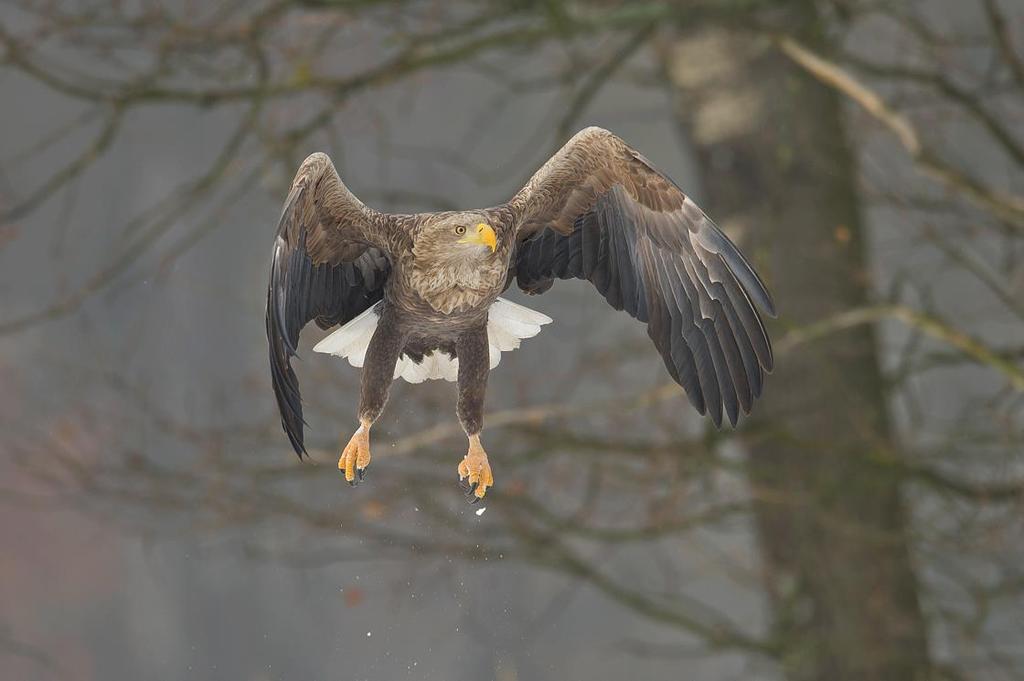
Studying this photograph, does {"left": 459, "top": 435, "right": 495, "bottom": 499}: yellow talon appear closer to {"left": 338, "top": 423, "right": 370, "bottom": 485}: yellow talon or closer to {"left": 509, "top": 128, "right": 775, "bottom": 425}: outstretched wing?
{"left": 338, "top": 423, "right": 370, "bottom": 485}: yellow talon

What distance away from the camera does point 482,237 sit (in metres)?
3.30

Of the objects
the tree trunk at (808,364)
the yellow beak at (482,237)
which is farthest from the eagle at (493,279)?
the tree trunk at (808,364)

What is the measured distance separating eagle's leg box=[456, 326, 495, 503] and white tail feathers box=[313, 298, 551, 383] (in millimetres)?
167

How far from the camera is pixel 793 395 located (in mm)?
7793

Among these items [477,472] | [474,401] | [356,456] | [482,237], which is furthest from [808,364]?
[482,237]

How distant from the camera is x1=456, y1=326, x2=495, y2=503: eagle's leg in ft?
11.6

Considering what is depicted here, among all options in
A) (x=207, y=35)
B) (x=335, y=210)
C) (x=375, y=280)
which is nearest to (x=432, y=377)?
(x=375, y=280)

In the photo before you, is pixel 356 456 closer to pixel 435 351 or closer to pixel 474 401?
pixel 474 401

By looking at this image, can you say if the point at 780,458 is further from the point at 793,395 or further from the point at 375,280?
the point at 375,280

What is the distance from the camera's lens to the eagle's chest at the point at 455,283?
3412 millimetres

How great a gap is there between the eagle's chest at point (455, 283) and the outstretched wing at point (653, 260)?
0.74 feet

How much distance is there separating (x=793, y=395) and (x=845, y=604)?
116 cm

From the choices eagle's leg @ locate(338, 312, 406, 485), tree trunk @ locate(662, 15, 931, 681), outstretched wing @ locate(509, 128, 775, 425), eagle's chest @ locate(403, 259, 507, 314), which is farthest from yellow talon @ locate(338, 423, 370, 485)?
tree trunk @ locate(662, 15, 931, 681)

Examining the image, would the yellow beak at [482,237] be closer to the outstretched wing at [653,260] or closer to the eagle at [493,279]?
the eagle at [493,279]
